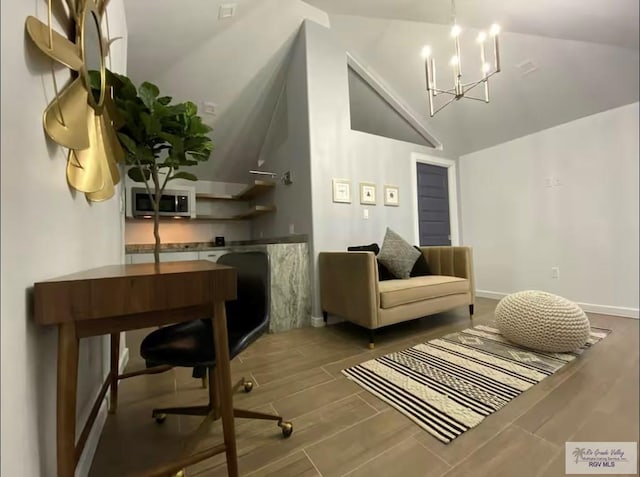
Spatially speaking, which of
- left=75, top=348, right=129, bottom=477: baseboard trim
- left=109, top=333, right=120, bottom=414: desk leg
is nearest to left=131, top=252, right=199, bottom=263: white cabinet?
left=109, top=333, right=120, bottom=414: desk leg

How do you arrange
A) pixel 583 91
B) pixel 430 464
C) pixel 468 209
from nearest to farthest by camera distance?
pixel 430 464
pixel 583 91
pixel 468 209

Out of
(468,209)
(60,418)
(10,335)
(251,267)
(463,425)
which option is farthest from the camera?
(468,209)

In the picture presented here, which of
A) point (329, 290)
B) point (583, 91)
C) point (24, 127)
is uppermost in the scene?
point (583, 91)

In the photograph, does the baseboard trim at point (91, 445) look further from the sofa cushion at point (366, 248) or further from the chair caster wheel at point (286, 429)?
the sofa cushion at point (366, 248)

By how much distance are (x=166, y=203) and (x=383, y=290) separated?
10.0ft

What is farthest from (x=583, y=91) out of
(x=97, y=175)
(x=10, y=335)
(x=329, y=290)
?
(x=10, y=335)

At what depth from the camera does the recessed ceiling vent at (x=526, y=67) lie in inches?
106

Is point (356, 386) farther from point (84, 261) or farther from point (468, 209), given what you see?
point (468, 209)

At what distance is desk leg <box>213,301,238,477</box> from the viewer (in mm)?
809

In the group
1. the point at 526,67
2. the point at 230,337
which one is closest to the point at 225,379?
the point at 230,337

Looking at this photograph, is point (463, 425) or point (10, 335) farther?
point (463, 425)

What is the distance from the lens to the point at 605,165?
2.72 meters

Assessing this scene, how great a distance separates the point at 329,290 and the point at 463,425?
5.00 feet

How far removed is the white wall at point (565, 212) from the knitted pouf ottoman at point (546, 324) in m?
1.55
